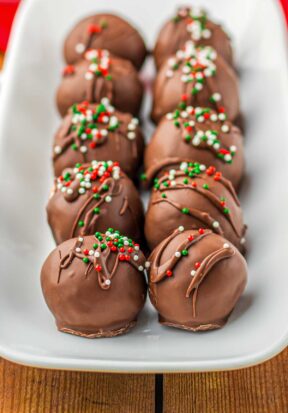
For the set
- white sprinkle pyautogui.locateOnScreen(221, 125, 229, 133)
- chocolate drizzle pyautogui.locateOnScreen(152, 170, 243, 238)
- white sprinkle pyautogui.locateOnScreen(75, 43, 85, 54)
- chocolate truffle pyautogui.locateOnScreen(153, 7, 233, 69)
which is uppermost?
chocolate truffle pyautogui.locateOnScreen(153, 7, 233, 69)

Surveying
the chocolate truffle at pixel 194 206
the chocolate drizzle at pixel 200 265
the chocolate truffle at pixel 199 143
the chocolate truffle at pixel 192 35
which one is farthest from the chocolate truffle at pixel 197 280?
the chocolate truffle at pixel 192 35

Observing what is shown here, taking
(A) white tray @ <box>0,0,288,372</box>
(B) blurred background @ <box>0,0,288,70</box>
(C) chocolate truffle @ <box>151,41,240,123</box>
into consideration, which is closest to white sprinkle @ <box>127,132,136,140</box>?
(C) chocolate truffle @ <box>151,41,240,123</box>

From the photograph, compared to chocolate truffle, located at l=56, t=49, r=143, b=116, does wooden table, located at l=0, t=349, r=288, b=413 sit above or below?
below

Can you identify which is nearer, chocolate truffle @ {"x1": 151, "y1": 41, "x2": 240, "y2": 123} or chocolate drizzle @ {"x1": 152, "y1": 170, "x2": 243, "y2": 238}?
chocolate drizzle @ {"x1": 152, "y1": 170, "x2": 243, "y2": 238}

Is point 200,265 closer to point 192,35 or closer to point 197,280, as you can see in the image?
point 197,280

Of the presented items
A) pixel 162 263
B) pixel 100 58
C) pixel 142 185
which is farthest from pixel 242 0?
pixel 162 263

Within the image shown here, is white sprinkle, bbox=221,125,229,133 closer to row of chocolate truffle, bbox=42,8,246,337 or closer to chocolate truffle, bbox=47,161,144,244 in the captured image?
row of chocolate truffle, bbox=42,8,246,337

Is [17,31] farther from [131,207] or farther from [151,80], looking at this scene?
[131,207]
